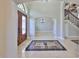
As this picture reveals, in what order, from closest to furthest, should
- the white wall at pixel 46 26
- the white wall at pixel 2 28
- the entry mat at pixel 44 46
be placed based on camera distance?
the white wall at pixel 2 28, the entry mat at pixel 44 46, the white wall at pixel 46 26

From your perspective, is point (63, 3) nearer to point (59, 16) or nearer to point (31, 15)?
point (59, 16)

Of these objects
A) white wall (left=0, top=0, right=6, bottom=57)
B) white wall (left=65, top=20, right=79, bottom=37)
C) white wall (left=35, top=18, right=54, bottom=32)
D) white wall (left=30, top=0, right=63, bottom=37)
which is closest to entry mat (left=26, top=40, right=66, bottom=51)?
white wall (left=0, top=0, right=6, bottom=57)

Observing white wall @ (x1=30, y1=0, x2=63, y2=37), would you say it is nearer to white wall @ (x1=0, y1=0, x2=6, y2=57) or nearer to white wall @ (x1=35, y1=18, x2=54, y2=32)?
white wall @ (x1=35, y1=18, x2=54, y2=32)

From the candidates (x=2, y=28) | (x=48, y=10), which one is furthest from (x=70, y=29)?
(x=2, y=28)

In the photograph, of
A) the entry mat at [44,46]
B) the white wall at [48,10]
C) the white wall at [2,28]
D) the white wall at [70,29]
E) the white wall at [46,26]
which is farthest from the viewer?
the white wall at [46,26]

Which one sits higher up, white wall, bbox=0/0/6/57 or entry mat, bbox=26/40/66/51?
white wall, bbox=0/0/6/57

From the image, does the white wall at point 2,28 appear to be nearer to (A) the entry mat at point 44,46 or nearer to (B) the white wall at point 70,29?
(A) the entry mat at point 44,46

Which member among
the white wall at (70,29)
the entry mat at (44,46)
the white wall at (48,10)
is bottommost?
the entry mat at (44,46)

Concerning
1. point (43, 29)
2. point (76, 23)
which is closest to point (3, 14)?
point (76, 23)

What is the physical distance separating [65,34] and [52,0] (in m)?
3.20

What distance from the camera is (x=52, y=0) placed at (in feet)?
40.3

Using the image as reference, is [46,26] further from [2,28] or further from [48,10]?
[2,28]

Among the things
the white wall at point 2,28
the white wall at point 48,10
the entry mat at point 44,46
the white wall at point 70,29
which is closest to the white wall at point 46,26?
the white wall at point 48,10

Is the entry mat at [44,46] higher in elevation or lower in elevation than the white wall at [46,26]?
lower
